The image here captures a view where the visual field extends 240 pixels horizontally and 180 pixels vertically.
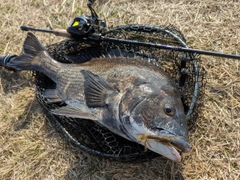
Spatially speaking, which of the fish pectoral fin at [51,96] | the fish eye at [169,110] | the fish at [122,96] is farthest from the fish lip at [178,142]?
the fish pectoral fin at [51,96]

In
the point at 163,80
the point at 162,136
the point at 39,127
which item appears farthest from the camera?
the point at 39,127

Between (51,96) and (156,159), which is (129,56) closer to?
(51,96)

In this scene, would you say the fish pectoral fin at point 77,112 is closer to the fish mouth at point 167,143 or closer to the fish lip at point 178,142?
the fish mouth at point 167,143

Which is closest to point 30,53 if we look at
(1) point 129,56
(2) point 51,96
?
(2) point 51,96

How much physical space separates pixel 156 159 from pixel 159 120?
859 mm

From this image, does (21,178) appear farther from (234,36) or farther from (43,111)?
(234,36)

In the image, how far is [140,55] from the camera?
10.8ft

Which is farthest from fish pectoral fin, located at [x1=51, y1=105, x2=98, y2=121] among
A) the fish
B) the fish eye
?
the fish eye

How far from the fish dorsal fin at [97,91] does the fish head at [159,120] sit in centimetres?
27

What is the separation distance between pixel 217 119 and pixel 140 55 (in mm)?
1163

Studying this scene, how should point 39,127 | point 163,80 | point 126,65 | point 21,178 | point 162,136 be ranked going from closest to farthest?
point 162,136 < point 163,80 < point 126,65 < point 21,178 < point 39,127

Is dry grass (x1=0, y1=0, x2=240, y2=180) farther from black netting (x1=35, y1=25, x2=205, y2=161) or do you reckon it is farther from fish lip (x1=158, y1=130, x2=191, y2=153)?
fish lip (x1=158, y1=130, x2=191, y2=153)

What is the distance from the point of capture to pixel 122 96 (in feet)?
9.46

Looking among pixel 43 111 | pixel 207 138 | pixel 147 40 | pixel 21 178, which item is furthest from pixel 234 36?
pixel 21 178
